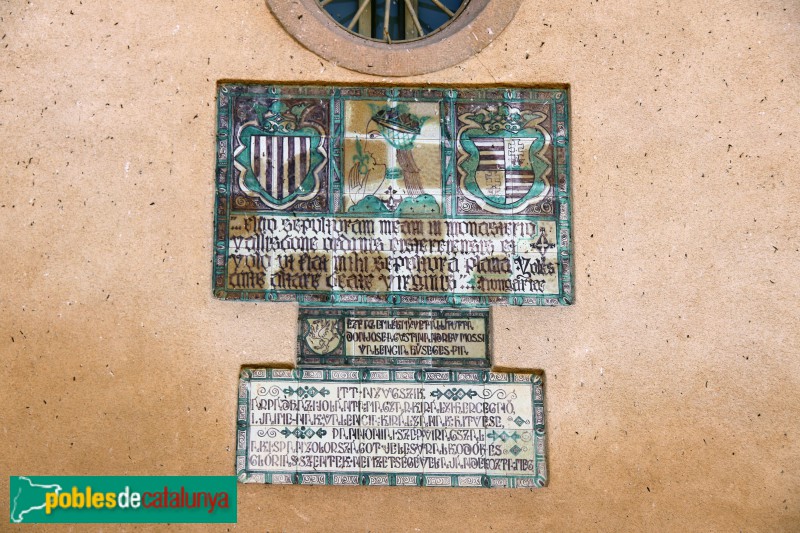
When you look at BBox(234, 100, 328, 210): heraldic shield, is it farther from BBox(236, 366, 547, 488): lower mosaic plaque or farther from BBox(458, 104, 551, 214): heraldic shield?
BBox(236, 366, 547, 488): lower mosaic plaque

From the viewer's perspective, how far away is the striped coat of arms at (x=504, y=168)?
555 cm

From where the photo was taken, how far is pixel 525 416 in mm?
5309

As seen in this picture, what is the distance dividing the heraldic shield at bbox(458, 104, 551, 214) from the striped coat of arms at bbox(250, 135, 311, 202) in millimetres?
936

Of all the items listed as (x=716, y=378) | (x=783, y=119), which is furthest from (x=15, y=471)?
(x=783, y=119)

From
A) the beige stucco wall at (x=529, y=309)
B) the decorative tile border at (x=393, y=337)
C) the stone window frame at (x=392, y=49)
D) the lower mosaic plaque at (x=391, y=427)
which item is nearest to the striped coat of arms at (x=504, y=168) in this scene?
the beige stucco wall at (x=529, y=309)

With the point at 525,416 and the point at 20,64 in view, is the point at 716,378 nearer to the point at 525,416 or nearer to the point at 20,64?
the point at 525,416

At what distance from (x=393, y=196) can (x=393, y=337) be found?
83cm

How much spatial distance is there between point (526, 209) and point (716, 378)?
145 centimetres

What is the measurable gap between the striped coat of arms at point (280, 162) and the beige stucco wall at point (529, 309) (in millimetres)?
280

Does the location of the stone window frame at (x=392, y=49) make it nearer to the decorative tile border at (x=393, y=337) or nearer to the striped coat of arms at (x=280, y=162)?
the striped coat of arms at (x=280, y=162)

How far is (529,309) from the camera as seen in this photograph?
5.41m

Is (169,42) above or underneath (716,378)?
above

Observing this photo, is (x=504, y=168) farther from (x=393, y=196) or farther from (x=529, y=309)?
(x=529, y=309)

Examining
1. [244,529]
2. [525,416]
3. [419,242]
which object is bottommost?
[244,529]
